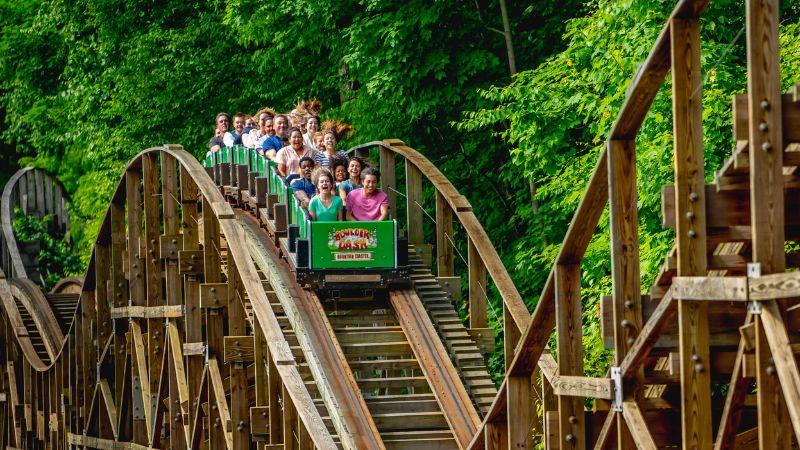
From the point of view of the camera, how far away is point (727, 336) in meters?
10.0

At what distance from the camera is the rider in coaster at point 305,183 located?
1862 cm

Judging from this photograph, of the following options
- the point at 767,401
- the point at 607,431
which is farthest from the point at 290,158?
the point at 767,401

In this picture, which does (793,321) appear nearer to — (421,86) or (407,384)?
(407,384)

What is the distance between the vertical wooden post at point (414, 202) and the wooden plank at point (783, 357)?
9.65m

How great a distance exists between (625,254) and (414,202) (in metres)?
8.15

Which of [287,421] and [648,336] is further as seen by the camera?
[287,421]

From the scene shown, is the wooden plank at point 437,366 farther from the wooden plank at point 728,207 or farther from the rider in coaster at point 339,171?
the wooden plank at point 728,207

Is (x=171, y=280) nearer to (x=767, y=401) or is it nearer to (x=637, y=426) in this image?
(x=637, y=426)

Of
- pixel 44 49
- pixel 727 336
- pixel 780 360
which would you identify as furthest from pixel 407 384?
pixel 44 49

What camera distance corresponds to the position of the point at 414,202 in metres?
18.4

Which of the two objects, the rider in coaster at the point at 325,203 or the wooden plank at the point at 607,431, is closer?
the wooden plank at the point at 607,431

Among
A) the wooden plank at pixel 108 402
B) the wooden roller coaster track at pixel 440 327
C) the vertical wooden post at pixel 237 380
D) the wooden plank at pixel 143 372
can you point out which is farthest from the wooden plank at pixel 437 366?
the wooden plank at pixel 108 402

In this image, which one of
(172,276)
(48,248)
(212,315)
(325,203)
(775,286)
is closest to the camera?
(775,286)

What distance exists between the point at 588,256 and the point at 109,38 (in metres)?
15.0
